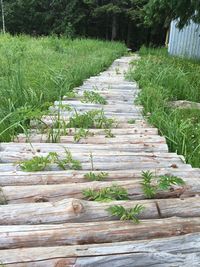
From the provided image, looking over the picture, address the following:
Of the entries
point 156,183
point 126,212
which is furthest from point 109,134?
point 126,212

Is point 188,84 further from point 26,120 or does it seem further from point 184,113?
point 26,120

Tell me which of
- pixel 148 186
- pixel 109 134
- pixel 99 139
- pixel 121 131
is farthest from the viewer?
pixel 121 131

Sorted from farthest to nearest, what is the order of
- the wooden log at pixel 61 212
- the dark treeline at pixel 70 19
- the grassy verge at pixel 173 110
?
the dark treeline at pixel 70 19 < the grassy verge at pixel 173 110 < the wooden log at pixel 61 212

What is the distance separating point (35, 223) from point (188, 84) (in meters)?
5.60

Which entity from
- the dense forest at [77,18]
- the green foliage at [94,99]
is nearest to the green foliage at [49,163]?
the green foliage at [94,99]

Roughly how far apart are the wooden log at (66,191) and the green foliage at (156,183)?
29mm

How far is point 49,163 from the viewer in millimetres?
2988

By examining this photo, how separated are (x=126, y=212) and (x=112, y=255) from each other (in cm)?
41

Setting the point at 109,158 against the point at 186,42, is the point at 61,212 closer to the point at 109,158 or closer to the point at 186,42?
the point at 109,158

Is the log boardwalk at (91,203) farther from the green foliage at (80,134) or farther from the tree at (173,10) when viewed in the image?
the tree at (173,10)

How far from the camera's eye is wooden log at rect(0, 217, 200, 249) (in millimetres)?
1964

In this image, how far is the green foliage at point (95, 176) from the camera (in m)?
2.72

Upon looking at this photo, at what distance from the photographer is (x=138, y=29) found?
109ft

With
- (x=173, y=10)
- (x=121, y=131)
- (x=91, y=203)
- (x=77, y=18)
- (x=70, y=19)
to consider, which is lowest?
(x=121, y=131)
